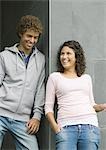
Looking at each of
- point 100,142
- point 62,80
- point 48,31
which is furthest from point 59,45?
point 100,142

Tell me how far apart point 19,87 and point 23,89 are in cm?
3

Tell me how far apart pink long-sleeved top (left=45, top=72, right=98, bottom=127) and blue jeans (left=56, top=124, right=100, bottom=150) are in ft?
0.13

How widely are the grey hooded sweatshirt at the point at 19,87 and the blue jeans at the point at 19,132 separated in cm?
4

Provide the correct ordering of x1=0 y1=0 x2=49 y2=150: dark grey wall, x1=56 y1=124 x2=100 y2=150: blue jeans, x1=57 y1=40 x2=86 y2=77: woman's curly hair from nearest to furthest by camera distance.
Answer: x1=56 y1=124 x2=100 y2=150: blue jeans
x1=57 y1=40 x2=86 y2=77: woman's curly hair
x1=0 y1=0 x2=49 y2=150: dark grey wall

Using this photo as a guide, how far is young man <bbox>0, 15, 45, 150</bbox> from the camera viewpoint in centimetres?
281

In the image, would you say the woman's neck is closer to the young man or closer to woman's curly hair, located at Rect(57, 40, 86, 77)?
woman's curly hair, located at Rect(57, 40, 86, 77)

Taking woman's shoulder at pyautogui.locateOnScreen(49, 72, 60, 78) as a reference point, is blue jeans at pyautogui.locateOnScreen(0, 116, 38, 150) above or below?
below

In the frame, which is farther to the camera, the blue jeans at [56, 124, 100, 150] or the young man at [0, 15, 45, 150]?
the young man at [0, 15, 45, 150]

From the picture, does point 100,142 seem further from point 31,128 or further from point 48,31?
point 48,31

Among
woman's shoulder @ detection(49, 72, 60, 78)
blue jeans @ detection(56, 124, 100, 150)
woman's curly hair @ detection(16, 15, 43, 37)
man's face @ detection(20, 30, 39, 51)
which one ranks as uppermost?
woman's curly hair @ detection(16, 15, 43, 37)

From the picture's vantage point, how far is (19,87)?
2.83m

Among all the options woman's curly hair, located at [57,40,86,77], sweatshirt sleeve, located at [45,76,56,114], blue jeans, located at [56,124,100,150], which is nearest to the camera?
blue jeans, located at [56,124,100,150]

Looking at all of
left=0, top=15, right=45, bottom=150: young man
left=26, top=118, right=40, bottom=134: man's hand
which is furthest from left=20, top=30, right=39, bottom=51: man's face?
left=26, top=118, right=40, bottom=134: man's hand

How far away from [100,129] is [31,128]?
1.82 ft
